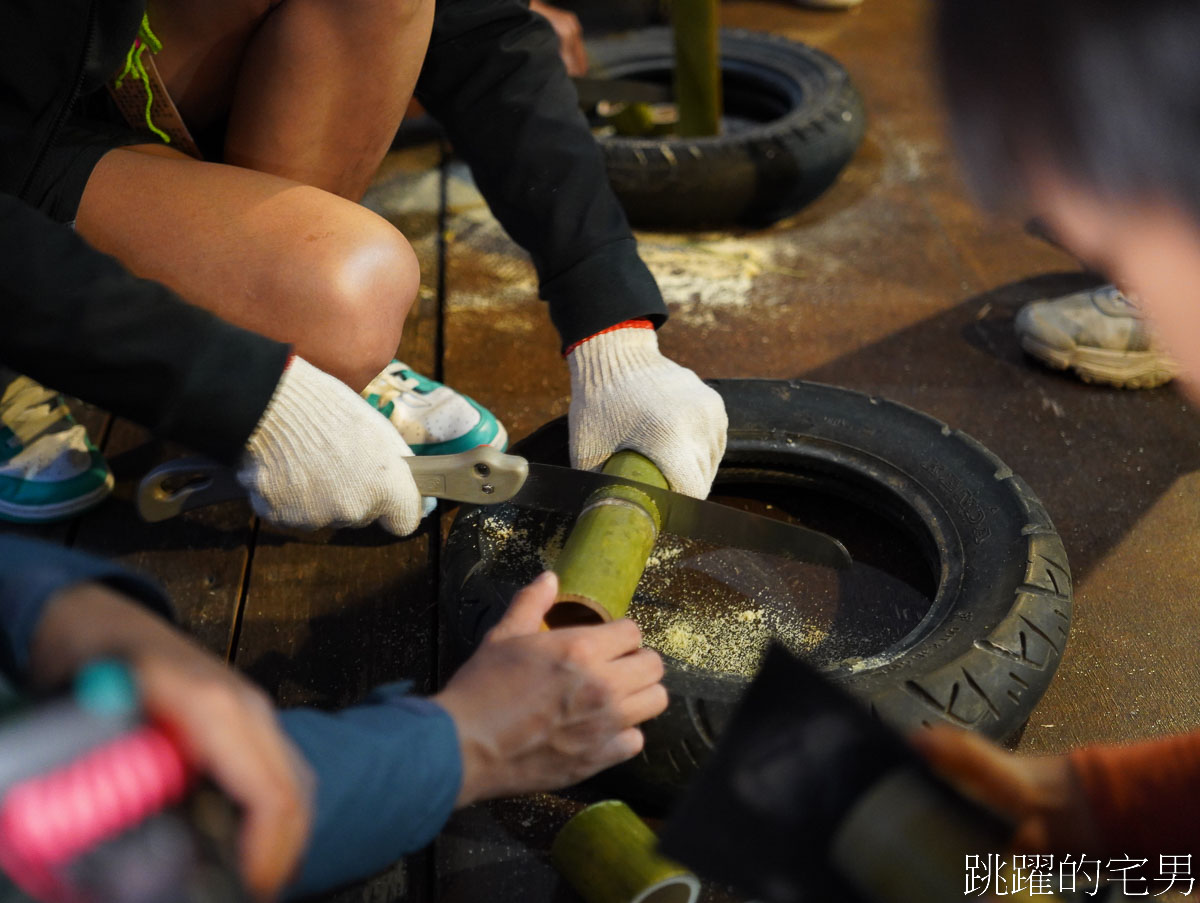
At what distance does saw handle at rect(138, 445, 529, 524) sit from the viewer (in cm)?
129

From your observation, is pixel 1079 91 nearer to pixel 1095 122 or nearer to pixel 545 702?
pixel 1095 122

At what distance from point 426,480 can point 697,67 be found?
5.27 feet

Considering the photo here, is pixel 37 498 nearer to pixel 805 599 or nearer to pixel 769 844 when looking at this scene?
pixel 805 599

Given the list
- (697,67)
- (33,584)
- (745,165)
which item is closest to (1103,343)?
(745,165)

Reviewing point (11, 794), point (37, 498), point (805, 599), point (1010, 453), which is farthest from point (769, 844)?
point (37, 498)

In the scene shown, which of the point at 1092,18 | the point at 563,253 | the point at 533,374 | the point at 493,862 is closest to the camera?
the point at 1092,18

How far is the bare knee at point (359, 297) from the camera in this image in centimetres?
141

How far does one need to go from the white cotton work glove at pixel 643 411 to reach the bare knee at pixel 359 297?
0.85 ft

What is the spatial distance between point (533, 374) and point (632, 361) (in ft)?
1.79

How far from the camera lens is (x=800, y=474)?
1.65m

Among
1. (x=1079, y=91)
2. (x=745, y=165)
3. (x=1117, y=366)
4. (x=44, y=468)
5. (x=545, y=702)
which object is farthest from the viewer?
(x=745, y=165)

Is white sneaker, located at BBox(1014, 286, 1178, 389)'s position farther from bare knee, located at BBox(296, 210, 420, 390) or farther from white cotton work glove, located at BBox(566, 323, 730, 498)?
bare knee, located at BBox(296, 210, 420, 390)

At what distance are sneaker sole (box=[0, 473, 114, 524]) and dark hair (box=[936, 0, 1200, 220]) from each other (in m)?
1.53

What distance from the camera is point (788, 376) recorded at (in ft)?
6.65
